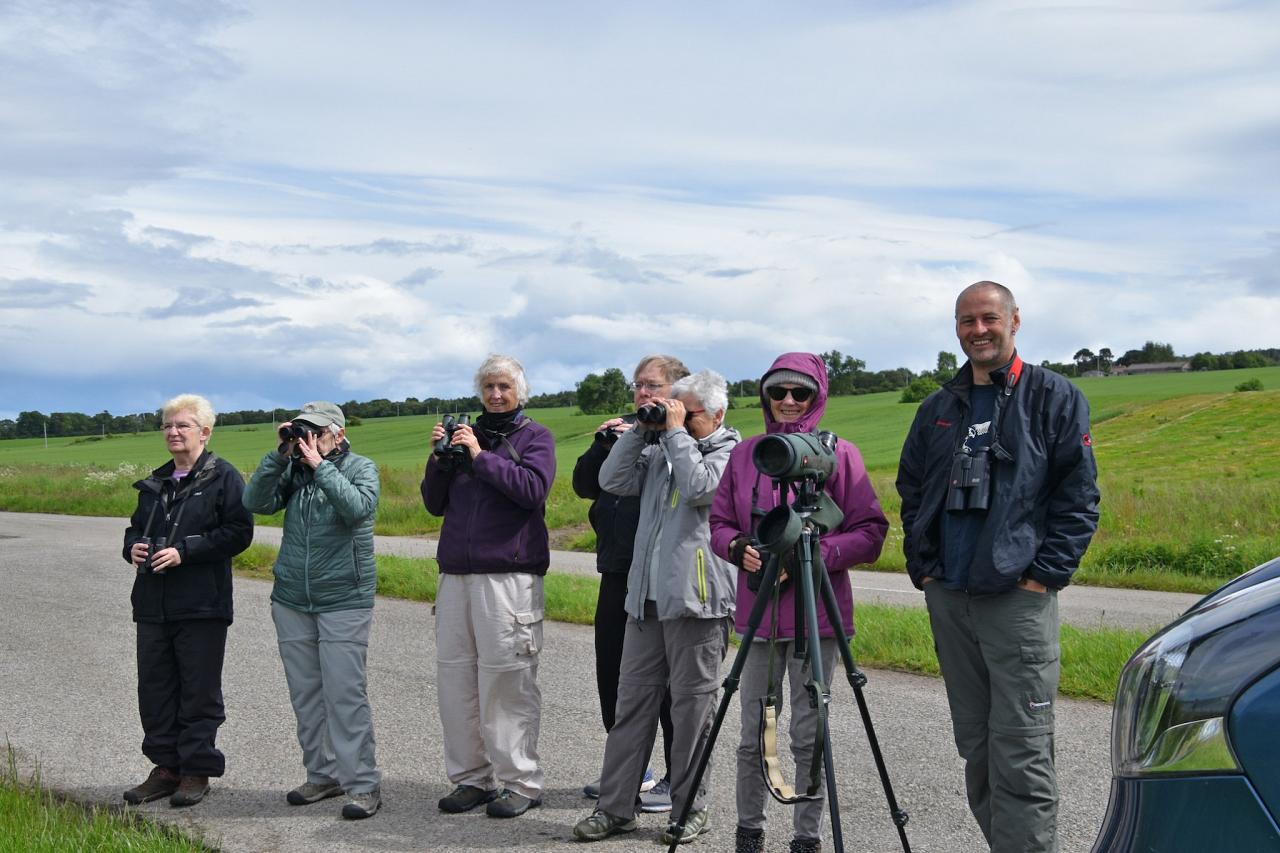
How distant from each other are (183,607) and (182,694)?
458mm

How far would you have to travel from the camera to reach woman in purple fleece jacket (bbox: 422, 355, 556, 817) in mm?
5566

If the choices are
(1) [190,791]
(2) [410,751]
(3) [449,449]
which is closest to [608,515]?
(3) [449,449]

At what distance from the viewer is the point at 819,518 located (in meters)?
4.27

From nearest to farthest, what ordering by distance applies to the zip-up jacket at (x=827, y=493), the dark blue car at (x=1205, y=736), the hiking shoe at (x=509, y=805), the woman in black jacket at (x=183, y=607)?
1. the dark blue car at (x=1205, y=736)
2. the zip-up jacket at (x=827, y=493)
3. the hiking shoe at (x=509, y=805)
4. the woman in black jacket at (x=183, y=607)

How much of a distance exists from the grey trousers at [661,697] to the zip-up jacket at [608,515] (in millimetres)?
470

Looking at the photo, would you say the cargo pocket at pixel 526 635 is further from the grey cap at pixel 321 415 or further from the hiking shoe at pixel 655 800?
the grey cap at pixel 321 415

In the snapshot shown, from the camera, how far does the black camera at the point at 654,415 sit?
5.03 m

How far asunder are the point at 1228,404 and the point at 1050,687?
5610 centimetres

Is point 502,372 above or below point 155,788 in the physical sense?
above

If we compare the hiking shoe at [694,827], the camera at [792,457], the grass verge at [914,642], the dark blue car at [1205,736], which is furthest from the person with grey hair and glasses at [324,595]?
the dark blue car at [1205,736]

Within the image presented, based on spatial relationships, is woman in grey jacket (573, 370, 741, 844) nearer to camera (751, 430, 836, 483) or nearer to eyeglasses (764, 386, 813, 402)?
eyeglasses (764, 386, 813, 402)

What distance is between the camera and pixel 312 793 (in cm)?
579

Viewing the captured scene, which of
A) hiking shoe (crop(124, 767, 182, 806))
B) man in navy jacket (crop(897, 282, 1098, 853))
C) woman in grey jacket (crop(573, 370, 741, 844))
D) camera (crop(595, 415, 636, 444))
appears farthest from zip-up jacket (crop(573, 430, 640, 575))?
hiking shoe (crop(124, 767, 182, 806))

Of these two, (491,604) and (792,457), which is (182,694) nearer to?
(491,604)
